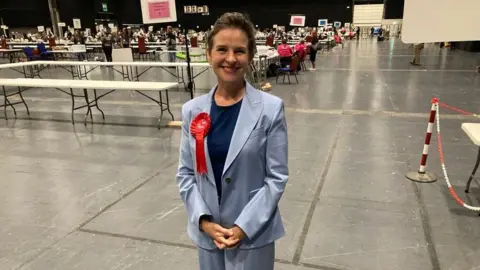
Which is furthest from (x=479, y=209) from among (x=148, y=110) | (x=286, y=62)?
(x=286, y=62)

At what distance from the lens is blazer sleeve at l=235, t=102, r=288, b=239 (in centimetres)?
130

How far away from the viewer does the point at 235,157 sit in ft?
4.16

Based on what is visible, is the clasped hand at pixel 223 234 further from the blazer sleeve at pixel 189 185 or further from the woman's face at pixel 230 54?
the woman's face at pixel 230 54

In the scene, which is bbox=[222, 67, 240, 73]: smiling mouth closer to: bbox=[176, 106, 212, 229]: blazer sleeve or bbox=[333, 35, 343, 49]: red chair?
bbox=[176, 106, 212, 229]: blazer sleeve

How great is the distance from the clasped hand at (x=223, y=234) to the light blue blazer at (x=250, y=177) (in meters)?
0.03

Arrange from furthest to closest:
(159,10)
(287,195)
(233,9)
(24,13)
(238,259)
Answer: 1. (233,9)
2. (24,13)
3. (159,10)
4. (287,195)
5. (238,259)

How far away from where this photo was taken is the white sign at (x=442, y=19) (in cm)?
228

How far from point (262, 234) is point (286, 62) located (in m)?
9.78

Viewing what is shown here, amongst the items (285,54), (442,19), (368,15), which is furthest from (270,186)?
(368,15)

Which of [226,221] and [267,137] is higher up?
[267,137]

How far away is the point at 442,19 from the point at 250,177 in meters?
1.82

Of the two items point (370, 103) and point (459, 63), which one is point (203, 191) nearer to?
point (370, 103)

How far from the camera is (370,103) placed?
7402 mm

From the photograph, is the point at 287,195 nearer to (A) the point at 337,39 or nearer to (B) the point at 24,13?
(A) the point at 337,39
